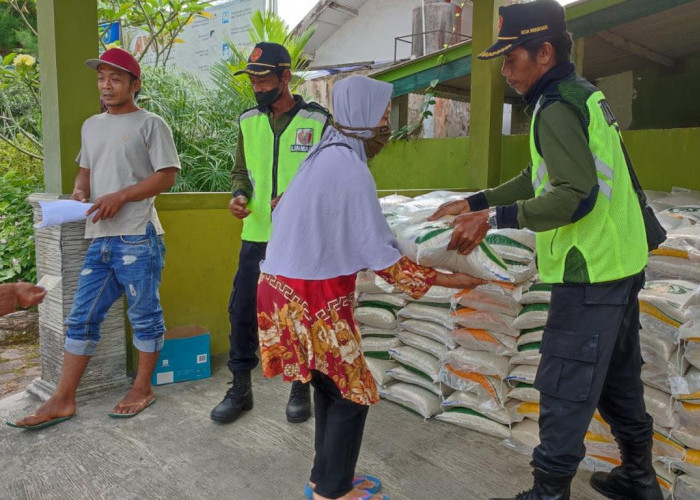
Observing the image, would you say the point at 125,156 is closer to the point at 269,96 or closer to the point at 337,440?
the point at 269,96

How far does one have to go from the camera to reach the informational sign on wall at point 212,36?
8023 millimetres

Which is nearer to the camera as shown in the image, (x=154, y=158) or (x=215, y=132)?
(x=154, y=158)

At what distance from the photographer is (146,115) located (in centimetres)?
290

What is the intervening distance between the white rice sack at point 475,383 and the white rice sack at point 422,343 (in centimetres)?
9

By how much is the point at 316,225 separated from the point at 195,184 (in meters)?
4.35

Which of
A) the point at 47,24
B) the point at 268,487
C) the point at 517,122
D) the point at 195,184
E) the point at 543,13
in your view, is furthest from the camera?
the point at 517,122

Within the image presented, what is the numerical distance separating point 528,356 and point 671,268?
0.72 metres

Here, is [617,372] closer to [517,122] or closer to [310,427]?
[310,427]

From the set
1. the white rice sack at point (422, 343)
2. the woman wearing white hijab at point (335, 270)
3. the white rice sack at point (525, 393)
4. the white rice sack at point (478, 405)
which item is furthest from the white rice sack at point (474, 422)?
the woman wearing white hijab at point (335, 270)

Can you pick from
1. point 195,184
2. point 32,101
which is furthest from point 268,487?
point 32,101

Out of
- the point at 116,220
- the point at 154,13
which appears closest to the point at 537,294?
the point at 116,220

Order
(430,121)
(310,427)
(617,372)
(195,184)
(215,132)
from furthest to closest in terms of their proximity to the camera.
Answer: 1. (430,121)
2. (215,132)
3. (195,184)
4. (310,427)
5. (617,372)

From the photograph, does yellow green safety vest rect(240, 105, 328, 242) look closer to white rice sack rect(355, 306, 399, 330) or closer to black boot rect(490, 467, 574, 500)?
white rice sack rect(355, 306, 399, 330)

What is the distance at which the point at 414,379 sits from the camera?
9.84ft
